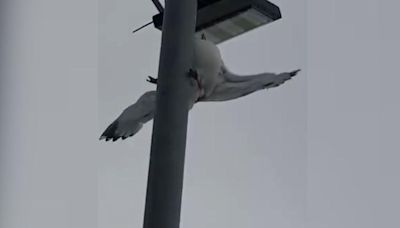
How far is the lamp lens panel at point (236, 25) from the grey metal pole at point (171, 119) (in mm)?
54

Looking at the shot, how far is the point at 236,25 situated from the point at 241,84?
0.07 m

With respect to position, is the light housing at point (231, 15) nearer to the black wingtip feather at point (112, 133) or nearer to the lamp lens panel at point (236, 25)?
the lamp lens panel at point (236, 25)

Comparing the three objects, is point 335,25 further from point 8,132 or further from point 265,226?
point 8,132

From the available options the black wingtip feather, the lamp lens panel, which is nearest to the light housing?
the lamp lens panel

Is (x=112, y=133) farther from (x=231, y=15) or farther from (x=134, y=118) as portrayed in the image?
(x=231, y=15)

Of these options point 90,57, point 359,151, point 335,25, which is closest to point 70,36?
point 90,57

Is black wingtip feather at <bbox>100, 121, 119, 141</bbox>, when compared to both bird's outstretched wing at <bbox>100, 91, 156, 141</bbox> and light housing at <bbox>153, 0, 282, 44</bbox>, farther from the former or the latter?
light housing at <bbox>153, 0, 282, 44</bbox>

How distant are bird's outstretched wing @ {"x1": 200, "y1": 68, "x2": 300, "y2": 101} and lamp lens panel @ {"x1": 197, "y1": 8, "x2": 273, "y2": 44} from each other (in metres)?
0.05

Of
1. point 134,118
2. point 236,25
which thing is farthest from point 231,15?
point 134,118

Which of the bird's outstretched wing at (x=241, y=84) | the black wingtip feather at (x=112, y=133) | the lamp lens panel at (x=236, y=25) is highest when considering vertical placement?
the lamp lens panel at (x=236, y=25)

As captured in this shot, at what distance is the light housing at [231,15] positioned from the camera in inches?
17.8

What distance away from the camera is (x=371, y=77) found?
92 cm

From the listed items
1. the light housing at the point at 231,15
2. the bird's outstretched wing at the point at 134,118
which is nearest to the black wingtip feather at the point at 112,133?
the bird's outstretched wing at the point at 134,118

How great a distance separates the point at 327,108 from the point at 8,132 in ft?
4.21
